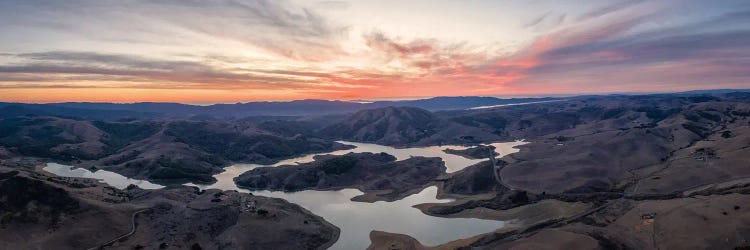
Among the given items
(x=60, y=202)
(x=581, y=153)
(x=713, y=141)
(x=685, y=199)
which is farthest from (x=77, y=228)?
(x=713, y=141)

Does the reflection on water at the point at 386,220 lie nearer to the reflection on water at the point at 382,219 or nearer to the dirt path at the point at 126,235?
the reflection on water at the point at 382,219

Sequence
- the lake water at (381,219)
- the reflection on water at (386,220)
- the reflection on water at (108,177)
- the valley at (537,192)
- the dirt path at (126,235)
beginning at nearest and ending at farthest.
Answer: the dirt path at (126,235)
the valley at (537,192)
the reflection on water at (386,220)
the lake water at (381,219)
the reflection on water at (108,177)

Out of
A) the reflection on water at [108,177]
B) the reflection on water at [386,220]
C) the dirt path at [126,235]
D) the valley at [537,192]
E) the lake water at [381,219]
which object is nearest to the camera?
the dirt path at [126,235]

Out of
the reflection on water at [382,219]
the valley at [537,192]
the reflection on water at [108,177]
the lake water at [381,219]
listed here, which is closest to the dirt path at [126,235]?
the valley at [537,192]

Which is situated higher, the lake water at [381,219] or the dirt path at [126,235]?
the dirt path at [126,235]

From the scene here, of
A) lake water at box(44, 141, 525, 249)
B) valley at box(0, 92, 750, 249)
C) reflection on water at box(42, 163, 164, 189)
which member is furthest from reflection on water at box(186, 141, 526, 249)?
reflection on water at box(42, 163, 164, 189)

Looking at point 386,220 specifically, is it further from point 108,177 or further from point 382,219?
point 108,177

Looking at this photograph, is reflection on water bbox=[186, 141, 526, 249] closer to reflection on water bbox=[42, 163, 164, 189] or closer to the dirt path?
the dirt path

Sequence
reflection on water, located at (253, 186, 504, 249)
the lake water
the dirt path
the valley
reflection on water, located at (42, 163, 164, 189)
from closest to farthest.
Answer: the dirt path
the valley
reflection on water, located at (253, 186, 504, 249)
the lake water
reflection on water, located at (42, 163, 164, 189)

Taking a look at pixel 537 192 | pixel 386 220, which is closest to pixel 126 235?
pixel 386 220

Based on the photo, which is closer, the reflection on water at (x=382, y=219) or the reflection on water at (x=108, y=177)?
the reflection on water at (x=382, y=219)

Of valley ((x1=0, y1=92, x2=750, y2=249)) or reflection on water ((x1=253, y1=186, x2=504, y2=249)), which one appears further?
reflection on water ((x1=253, y1=186, x2=504, y2=249))
